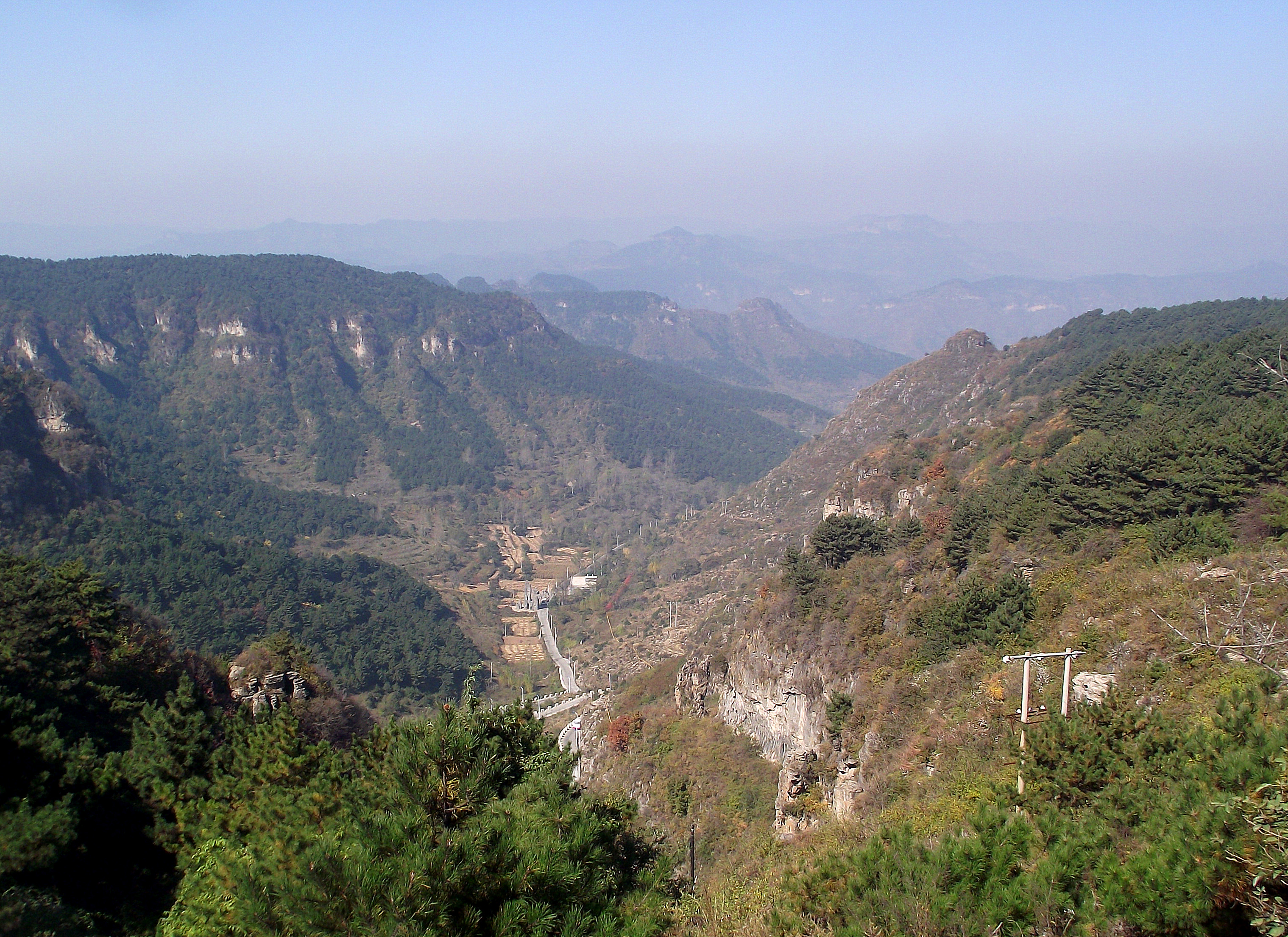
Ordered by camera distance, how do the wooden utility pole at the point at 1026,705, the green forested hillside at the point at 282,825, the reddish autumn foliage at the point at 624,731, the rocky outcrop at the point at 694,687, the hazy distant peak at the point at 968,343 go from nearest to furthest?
the green forested hillside at the point at 282,825 < the wooden utility pole at the point at 1026,705 < the reddish autumn foliage at the point at 624,731 < the rocky outcrop at the point at 694,687 < the hazy distant peak at the point at 968,343

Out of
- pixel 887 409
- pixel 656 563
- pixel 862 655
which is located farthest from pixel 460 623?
pixel 862 655

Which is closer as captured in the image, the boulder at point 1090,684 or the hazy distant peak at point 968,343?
the boulder at point 1090,684

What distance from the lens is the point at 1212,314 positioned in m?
86.3

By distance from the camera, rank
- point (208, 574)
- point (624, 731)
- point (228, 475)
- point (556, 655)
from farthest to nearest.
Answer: point (228, 475) → point (556, 655) → point (208, 574) → point (624, 731)

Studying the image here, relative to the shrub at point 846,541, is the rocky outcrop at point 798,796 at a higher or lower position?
lower

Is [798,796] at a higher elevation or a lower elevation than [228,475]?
higher

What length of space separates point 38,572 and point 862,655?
3699 centimetres

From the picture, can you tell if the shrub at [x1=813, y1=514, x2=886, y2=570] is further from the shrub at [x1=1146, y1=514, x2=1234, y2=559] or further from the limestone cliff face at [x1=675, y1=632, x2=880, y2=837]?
the shrub at [x1=1146, y1=514, x2=1234, y2=559]

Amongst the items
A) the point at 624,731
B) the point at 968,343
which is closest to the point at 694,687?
the point at 624,731

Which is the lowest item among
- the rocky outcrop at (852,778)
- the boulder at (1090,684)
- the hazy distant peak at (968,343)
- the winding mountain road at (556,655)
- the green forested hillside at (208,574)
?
the winding mountain road at (556,655)

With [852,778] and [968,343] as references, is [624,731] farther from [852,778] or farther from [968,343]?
[968,343]

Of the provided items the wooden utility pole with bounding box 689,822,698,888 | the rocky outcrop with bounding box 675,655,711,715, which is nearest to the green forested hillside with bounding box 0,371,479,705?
the rocky outcrop with bounding box 675,655,711,715

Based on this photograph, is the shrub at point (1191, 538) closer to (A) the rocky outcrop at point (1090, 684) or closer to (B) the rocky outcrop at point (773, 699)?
(A) the rocky outcrop at point (1090, 684)

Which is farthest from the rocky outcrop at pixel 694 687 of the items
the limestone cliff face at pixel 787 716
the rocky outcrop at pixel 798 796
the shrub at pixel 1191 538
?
the shrub at pixel 1191 538
